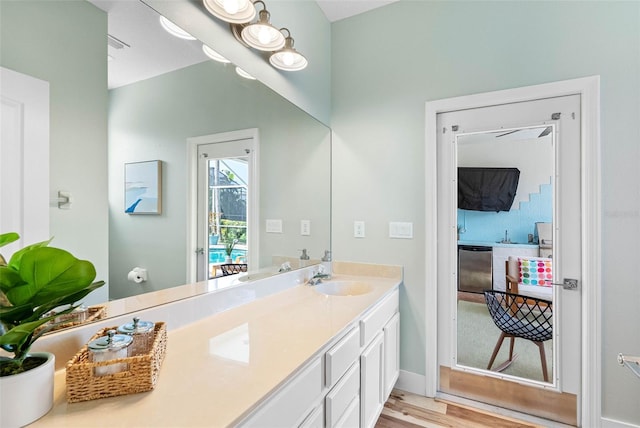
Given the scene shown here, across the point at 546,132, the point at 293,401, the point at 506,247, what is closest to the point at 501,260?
the point at 506,247

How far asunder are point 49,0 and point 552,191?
7.81 feet

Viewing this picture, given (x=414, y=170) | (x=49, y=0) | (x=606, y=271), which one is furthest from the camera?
(x=414, y=170)

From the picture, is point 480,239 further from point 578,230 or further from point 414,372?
point 414,372

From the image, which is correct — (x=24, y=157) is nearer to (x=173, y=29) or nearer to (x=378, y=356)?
(x=173, y=29)

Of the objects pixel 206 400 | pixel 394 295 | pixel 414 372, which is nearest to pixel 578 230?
pixel 394 295

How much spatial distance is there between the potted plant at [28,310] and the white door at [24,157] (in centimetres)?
16

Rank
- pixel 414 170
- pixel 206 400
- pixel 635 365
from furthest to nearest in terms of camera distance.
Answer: pixel 414 170 → pixel 635 365 → pixel 206 400

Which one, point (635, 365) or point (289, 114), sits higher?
point (289, 114)

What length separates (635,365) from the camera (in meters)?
0.98

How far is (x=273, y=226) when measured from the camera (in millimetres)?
1839

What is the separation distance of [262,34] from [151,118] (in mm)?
777

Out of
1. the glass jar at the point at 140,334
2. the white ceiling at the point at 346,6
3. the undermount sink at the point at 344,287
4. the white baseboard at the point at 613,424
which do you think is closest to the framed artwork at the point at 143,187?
the glass jar at the point at 140,334

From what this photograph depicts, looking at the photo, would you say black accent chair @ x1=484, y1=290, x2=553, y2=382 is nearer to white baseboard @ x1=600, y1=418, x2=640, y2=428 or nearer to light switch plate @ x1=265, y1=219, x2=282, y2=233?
white baseboard @ x1=600, y1=418, x2=640, y2=428

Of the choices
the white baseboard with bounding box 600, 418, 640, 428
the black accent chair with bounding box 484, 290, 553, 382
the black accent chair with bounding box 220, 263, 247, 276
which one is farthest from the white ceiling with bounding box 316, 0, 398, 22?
the white baseboard with bounding box 600, 418, 640, 428
